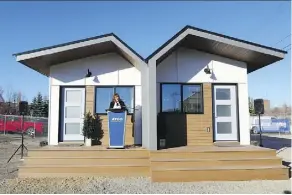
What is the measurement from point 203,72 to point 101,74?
3376 mm

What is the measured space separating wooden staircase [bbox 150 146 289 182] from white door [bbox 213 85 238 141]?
1.85 m

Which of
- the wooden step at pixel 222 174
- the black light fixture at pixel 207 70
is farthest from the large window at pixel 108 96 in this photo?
the wooden step at pixel 222 174

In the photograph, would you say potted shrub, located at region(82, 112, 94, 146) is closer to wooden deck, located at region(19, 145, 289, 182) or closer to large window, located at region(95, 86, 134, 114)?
large window, located at region(95, 86, 134, 114)

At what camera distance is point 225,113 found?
9.43m

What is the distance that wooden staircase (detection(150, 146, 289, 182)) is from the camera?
6730mm

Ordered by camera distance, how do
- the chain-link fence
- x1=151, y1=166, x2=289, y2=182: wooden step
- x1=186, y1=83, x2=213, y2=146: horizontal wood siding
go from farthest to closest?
the chain-link fence < x1=186, y1=83, x2=213, y2=146: horizontal wood siding < x1=151, y1=166, x2=289, y2=182: wooden step

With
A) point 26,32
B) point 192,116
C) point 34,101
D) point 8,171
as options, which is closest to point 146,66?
point 192,116

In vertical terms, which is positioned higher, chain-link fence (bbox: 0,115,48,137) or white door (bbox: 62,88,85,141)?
white door (bbox: 62,88,85,141)

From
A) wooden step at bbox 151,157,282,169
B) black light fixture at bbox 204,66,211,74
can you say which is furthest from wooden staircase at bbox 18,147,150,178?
black light fixture at bbox 204,66,211,74

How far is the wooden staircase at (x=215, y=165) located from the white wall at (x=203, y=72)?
214 cm

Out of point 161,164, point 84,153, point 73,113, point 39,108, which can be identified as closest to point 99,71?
point 73,113

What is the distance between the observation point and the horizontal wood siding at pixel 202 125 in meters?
9.12

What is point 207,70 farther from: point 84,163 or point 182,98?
point 84,163

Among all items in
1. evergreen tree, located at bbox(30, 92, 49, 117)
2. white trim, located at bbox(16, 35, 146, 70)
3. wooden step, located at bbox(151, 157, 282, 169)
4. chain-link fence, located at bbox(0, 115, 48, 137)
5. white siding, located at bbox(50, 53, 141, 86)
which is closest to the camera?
wooden step, located at bbox(151, 157, 282, 169)
